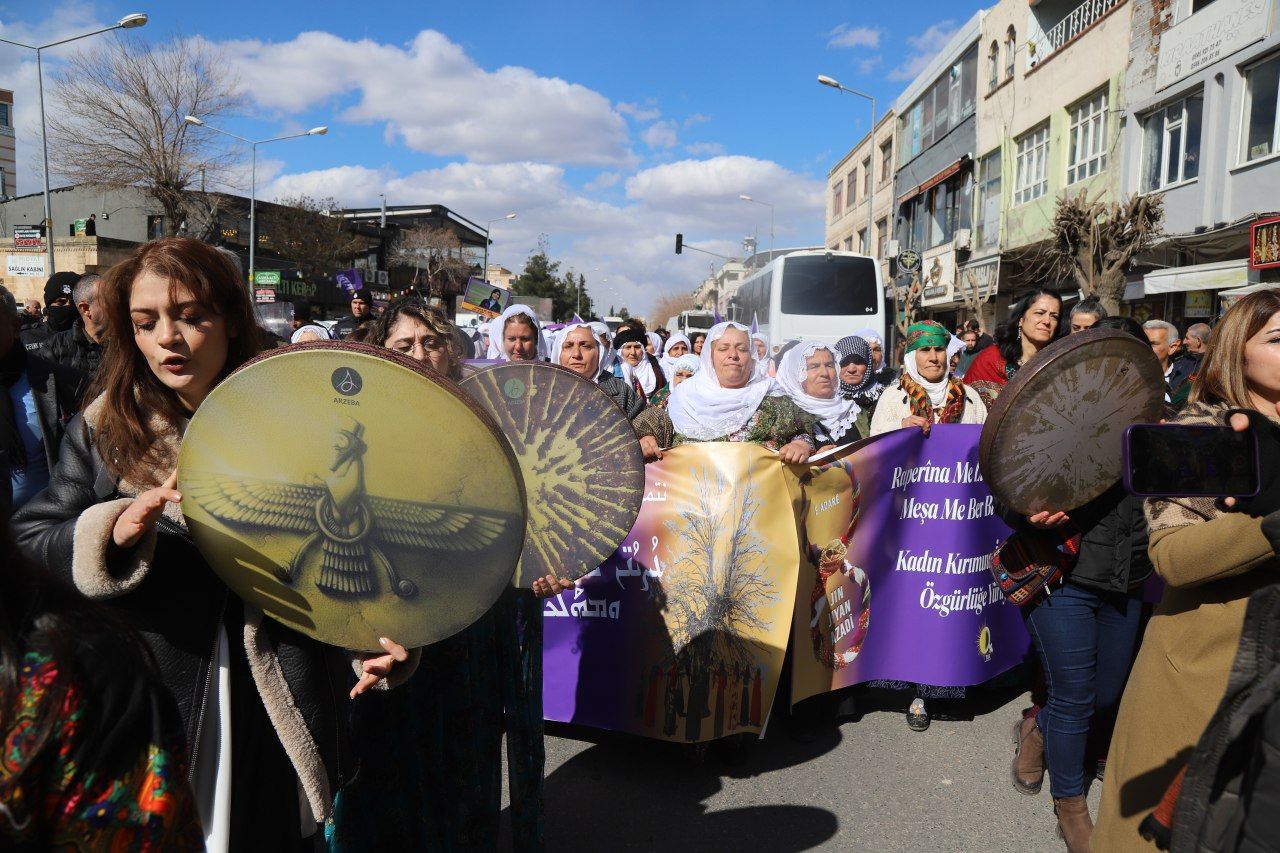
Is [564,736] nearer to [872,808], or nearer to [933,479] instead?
[872,808]

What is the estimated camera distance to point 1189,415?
224 cm

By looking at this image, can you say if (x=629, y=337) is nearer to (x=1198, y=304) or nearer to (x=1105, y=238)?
(x=1105, y=238)

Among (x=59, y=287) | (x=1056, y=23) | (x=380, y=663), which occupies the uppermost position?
(x=1056, y=23)

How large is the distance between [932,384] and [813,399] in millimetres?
803

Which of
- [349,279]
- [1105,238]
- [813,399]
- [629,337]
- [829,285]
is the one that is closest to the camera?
[813,399]

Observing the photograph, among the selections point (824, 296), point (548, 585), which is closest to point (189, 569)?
point (548, 585)

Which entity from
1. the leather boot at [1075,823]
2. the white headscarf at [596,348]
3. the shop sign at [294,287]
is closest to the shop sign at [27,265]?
the shop sign at [294,287]

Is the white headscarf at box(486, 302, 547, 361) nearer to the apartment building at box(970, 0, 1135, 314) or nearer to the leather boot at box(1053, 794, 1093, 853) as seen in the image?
the leather boot at box(1053, 794, 1093, 853)

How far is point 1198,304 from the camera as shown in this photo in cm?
1572

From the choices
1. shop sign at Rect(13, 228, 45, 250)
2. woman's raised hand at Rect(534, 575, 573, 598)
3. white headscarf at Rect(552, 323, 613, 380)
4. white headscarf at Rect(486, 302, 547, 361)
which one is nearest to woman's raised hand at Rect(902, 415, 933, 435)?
white headscarf at Rect(552, 323, 613, 380)

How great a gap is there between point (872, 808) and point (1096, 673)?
981 mm

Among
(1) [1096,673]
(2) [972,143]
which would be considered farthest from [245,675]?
(2) [972,143]

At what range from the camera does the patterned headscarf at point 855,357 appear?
214 inches

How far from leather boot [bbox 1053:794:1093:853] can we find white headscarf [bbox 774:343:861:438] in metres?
1.95
